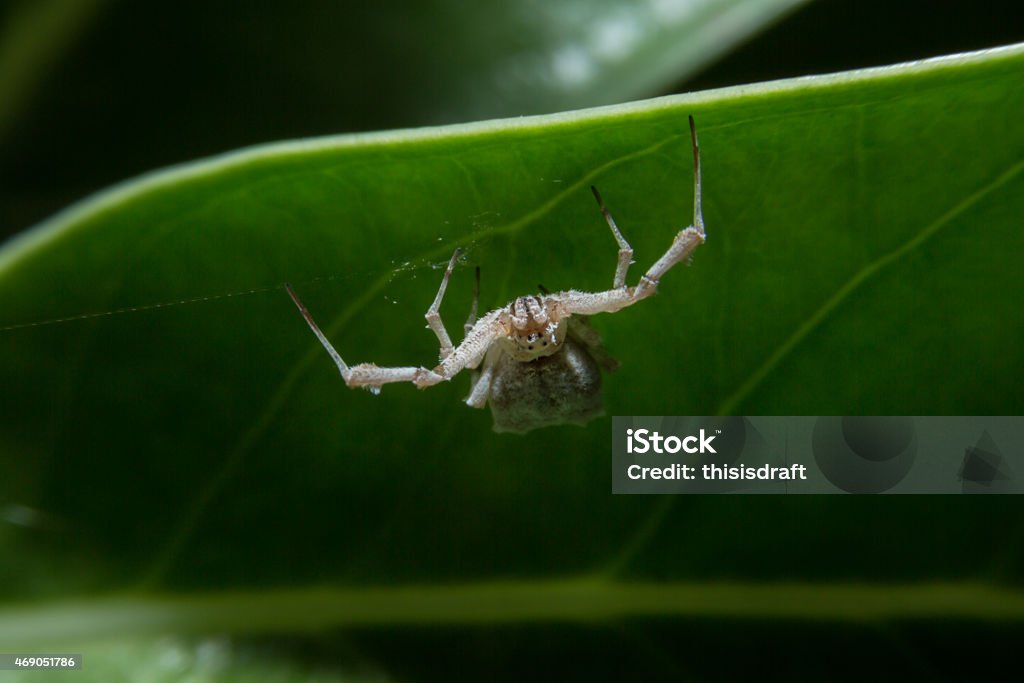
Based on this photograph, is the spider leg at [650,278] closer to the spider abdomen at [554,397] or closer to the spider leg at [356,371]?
the spider abdomen at [554,397]

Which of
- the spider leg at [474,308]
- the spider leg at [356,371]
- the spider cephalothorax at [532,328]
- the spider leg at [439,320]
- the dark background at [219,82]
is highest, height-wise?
the dark background at [219,82]

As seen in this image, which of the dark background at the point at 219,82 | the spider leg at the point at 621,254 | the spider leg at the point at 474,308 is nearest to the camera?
the spider leg at the point at 621,254

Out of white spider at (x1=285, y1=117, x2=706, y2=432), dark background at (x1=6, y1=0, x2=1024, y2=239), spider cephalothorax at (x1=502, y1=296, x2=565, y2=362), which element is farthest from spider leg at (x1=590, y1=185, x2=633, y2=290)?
dark background at (x1=6, y1=0, x2=1024, y2=239)

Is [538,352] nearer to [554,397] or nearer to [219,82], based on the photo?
[554,397]

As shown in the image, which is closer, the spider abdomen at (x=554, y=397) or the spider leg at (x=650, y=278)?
the spider leg at (x=650, y=278)

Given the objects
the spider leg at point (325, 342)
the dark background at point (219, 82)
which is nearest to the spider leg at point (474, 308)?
the spider leg at point (325, 342)

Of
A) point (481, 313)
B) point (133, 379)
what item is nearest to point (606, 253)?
point (481, 313)
